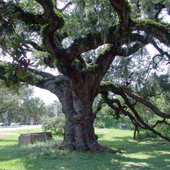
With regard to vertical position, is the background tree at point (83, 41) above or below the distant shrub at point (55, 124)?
above

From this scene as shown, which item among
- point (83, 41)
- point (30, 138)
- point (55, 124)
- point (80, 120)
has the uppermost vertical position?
point (83, 41)

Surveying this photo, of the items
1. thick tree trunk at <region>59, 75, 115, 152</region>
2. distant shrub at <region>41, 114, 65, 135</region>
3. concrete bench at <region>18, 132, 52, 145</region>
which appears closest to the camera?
thick tree trunk at <region>59, 75, 115, 152</region>

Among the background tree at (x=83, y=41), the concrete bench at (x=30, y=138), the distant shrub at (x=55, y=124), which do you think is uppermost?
the background tree at (x=83, y=41)

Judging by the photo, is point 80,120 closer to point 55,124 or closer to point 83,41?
point 83,41

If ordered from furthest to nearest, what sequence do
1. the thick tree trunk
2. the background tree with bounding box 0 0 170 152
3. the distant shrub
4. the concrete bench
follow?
the distant shrub < the concrete bench < the thick tree trunk < the background tree with bounding box 0 0 170 152

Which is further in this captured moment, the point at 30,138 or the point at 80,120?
the point at 30,138

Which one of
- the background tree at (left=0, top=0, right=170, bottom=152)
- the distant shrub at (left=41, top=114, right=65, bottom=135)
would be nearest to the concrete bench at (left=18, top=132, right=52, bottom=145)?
the background tree at (left=0, top=0, right=170, bottom=152)

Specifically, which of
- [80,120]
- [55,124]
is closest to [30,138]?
[80,120]

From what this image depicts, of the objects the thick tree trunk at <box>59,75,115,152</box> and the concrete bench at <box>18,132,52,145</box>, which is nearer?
the thick tree trunk at <box>59,75,115,152</box>

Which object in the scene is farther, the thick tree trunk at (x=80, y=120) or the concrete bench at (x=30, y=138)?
the concrete bench at (x=30, y=138)

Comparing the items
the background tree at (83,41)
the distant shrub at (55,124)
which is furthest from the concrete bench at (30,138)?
the distant shrub at (55,124)

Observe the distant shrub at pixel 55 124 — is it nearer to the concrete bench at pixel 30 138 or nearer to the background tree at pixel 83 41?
the concrete bench at pixel 30 138

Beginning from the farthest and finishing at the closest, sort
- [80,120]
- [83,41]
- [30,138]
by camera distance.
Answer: [30,138] < [80,120] < [83,41]

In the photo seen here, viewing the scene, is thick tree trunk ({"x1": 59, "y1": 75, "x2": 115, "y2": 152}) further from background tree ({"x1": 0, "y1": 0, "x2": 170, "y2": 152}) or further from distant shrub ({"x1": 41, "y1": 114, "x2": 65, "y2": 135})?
distant shrub ({"x1": 41, "y1": 114, "x2": 65, "y2": 135})
